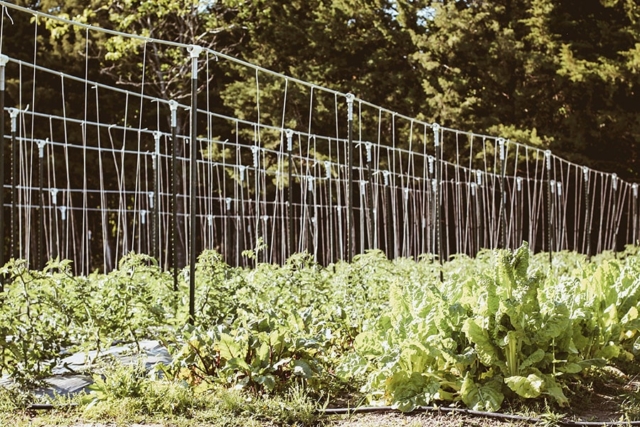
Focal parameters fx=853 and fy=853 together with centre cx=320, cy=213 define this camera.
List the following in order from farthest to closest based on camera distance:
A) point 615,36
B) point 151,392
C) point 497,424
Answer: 1. point 615,36
2. point 151,392
3. point 497,424

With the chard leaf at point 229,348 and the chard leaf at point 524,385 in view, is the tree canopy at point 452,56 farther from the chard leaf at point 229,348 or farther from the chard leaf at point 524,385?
the chard leaf at point 524,385

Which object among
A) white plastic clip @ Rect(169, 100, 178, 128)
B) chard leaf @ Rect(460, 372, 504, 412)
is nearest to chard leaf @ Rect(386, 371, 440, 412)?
chard leaf @ Rect(460, 372, 504, 412)

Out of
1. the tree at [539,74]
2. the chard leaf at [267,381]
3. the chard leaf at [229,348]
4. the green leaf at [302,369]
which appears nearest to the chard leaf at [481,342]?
the green leaf at [302,369]

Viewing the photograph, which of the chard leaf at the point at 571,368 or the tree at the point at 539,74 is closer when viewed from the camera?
the chard leaf at the point at 571,368

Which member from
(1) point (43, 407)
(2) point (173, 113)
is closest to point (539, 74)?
(2) point (173, 113)

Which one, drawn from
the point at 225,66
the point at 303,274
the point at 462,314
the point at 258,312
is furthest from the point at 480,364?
the point at 225,66

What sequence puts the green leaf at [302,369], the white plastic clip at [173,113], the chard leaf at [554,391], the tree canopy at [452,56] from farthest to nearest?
the tree canopy at [452,56]
the white plastic clip at [173,113]
the green leaf at [302,369]
the chard leaf at [554,391]

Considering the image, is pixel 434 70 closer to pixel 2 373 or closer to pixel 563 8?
pixel 563 8

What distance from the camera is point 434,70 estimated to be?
60.1ft

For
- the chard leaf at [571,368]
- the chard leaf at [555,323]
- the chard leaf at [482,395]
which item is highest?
the chard leaf at [555,323]

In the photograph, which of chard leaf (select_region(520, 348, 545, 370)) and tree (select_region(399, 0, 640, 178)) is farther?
tree (select_region(399, 0, 640, 178))

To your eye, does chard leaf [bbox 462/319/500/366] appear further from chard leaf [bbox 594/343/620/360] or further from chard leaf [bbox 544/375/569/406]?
chard leaf [bbox 594/343/620/360]

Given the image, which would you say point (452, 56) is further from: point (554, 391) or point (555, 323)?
point (554, 391)

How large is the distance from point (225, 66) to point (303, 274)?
50.1ft
